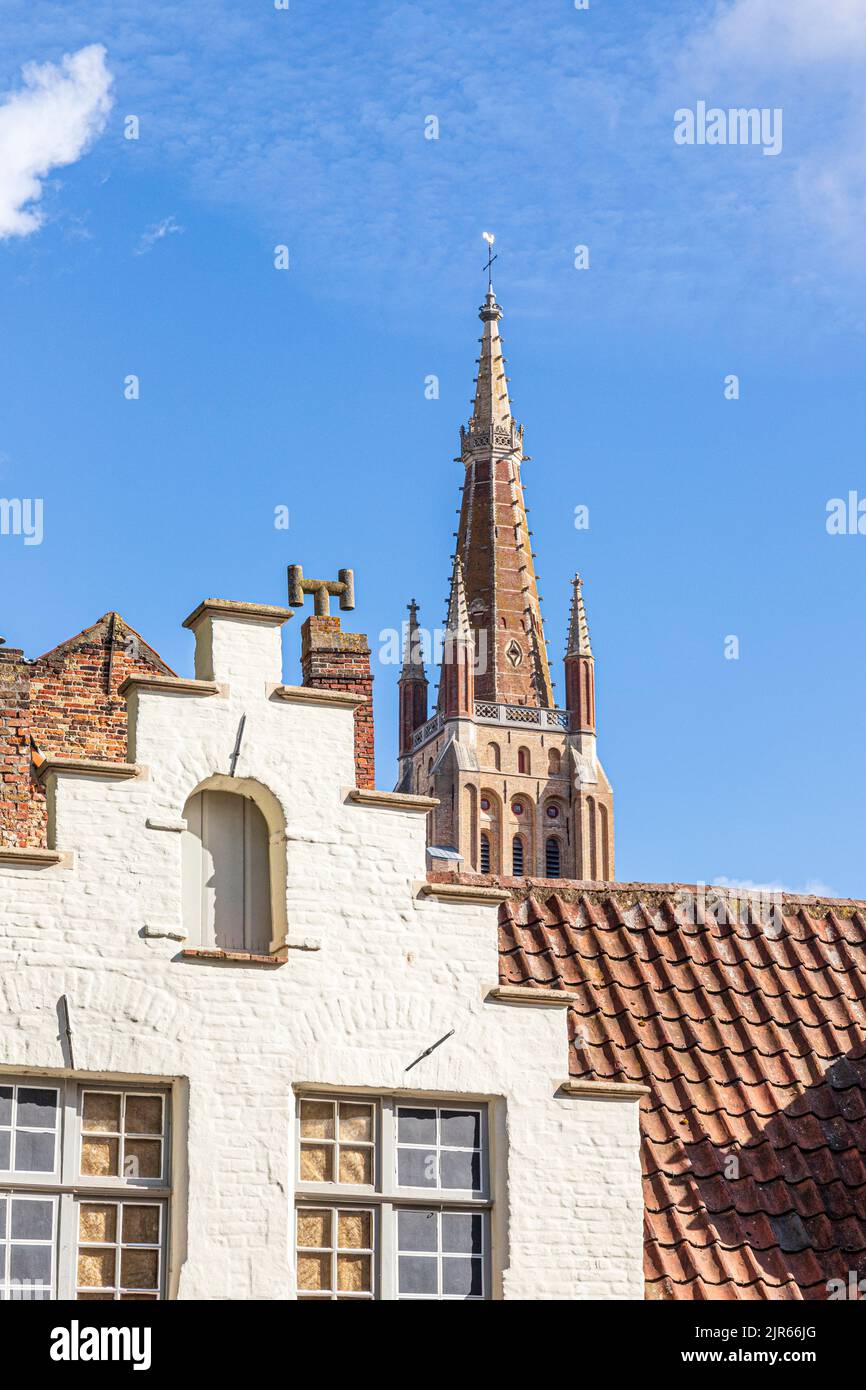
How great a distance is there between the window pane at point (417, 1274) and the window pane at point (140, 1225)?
155 cm

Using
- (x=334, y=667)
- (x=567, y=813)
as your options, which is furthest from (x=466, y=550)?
(x=334, y=667)

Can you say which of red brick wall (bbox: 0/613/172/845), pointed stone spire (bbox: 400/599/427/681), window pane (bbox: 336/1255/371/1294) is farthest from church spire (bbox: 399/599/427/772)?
window pane (bbox: 336/1255/371/1294)

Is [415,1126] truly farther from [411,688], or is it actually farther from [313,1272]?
[411,688]

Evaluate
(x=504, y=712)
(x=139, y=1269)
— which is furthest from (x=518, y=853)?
(x=139, y=1269)

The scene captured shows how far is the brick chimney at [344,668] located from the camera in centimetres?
1761

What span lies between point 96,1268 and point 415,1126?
2.18 meters

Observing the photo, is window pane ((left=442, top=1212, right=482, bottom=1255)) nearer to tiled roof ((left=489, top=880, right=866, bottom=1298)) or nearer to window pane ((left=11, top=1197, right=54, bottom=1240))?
tiled roof ((left=489, top=880, right=866, bottom=1298))

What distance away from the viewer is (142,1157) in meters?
13.0

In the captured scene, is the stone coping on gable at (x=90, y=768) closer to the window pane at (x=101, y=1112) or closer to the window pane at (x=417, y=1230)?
the window pane at (x=101, y=1112)

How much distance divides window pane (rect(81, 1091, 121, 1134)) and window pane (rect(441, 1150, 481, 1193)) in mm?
2107

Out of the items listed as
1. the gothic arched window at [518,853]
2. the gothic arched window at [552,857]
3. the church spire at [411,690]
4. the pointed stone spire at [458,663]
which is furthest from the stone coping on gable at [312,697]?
the church spire at [411,690]
